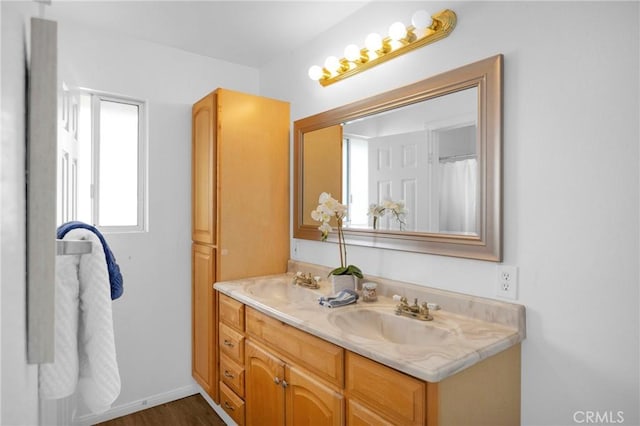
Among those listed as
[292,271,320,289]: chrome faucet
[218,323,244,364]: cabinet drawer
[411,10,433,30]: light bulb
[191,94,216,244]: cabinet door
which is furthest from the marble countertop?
[411,10,433,30]: light bulb

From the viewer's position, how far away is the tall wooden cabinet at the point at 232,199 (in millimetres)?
2283

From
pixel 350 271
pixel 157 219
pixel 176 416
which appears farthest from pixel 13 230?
pixel 176 416

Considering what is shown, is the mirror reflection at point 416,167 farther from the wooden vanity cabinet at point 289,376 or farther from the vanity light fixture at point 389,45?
the wooden vanity cabinet at point 289,376

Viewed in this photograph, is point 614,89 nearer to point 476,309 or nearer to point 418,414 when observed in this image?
point 476,309

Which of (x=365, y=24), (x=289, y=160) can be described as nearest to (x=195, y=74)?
(x=289, y=160)

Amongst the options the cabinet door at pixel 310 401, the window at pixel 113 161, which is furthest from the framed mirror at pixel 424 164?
the window at pixel 113 161

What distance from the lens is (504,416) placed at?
1.32m

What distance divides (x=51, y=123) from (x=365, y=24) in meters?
1.84

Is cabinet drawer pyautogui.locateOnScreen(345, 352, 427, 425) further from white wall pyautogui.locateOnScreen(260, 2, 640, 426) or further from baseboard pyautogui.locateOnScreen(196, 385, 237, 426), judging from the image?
baseboard pyautogui.locateOnScreen(196, 385, 237, 426)

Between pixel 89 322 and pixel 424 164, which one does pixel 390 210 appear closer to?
pixel 424 164

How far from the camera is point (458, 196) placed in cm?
158

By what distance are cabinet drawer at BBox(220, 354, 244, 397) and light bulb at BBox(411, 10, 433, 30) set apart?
1901 millimetres

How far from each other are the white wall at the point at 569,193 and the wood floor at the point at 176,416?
72.0 inches

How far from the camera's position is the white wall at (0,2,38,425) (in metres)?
0.40
